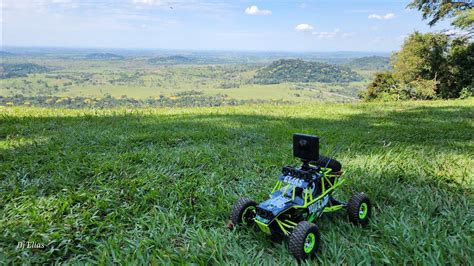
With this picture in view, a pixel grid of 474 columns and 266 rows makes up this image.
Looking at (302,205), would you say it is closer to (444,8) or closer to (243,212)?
(243,212)

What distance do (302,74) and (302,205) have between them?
57.8 metres

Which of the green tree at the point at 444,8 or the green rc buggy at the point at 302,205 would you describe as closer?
the green rc buggy at the point at 302,205

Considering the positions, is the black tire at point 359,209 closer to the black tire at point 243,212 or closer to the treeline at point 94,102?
the black tire at point 243,212

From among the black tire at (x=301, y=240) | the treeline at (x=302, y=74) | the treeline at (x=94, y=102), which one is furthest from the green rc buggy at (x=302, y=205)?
the treeline at (x=302, y=74)

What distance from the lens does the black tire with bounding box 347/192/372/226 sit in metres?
2.47

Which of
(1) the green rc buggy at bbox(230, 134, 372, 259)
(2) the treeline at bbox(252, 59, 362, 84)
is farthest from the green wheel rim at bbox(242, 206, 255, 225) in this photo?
(2) the treeline at bbox(252, 59, 362, 84)

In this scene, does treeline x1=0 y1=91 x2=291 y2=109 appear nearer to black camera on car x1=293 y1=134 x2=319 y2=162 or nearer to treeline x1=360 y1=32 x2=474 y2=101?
black camera on car x1=293 y1=134 x2=319 y2=162

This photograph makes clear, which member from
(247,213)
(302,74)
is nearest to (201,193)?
(247,213)

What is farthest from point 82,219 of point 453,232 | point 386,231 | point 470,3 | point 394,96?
point 394,96

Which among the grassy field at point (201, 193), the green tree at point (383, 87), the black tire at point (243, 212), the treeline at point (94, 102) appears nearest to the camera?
the grassy field at point (201, 193)

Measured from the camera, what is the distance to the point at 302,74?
57719mm

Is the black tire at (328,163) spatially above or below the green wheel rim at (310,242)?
above

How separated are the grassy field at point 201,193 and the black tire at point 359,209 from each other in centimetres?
7

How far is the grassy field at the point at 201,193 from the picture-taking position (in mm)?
2182
